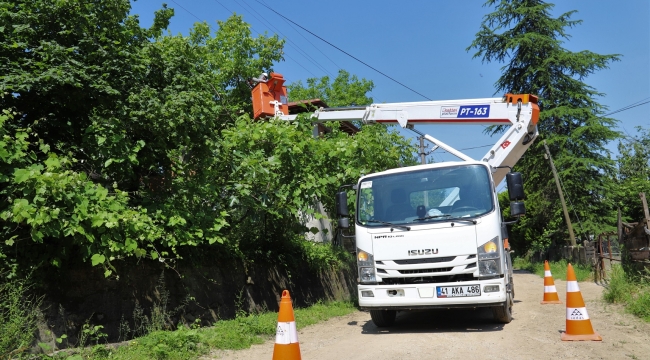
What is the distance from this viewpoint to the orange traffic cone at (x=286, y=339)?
188 inches

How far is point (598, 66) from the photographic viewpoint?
1118 inches

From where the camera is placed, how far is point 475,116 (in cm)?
1149

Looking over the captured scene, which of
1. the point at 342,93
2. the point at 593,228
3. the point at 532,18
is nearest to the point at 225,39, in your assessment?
the point at 342,93

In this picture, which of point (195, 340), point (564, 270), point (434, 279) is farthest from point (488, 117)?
point (564, 270)

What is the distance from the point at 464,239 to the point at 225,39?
68.5 feet

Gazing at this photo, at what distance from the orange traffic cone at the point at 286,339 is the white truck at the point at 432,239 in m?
3.35

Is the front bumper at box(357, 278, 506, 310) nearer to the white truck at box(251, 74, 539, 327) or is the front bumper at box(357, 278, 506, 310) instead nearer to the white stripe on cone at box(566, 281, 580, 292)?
the white truck at box(251, 74, 539, 327)

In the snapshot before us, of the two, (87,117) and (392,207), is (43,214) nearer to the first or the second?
(87,117)

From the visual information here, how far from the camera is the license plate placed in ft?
25.0

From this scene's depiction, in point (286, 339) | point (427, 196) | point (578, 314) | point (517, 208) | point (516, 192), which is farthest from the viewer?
point (427, 196)

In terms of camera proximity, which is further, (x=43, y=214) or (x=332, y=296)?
(x=332, y=296)

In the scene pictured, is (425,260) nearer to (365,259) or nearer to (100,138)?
(365,259)

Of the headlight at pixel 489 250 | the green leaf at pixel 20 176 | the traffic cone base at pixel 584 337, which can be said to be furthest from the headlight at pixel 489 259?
the green leaf at pixel 20 176

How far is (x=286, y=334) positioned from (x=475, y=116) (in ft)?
26.3
